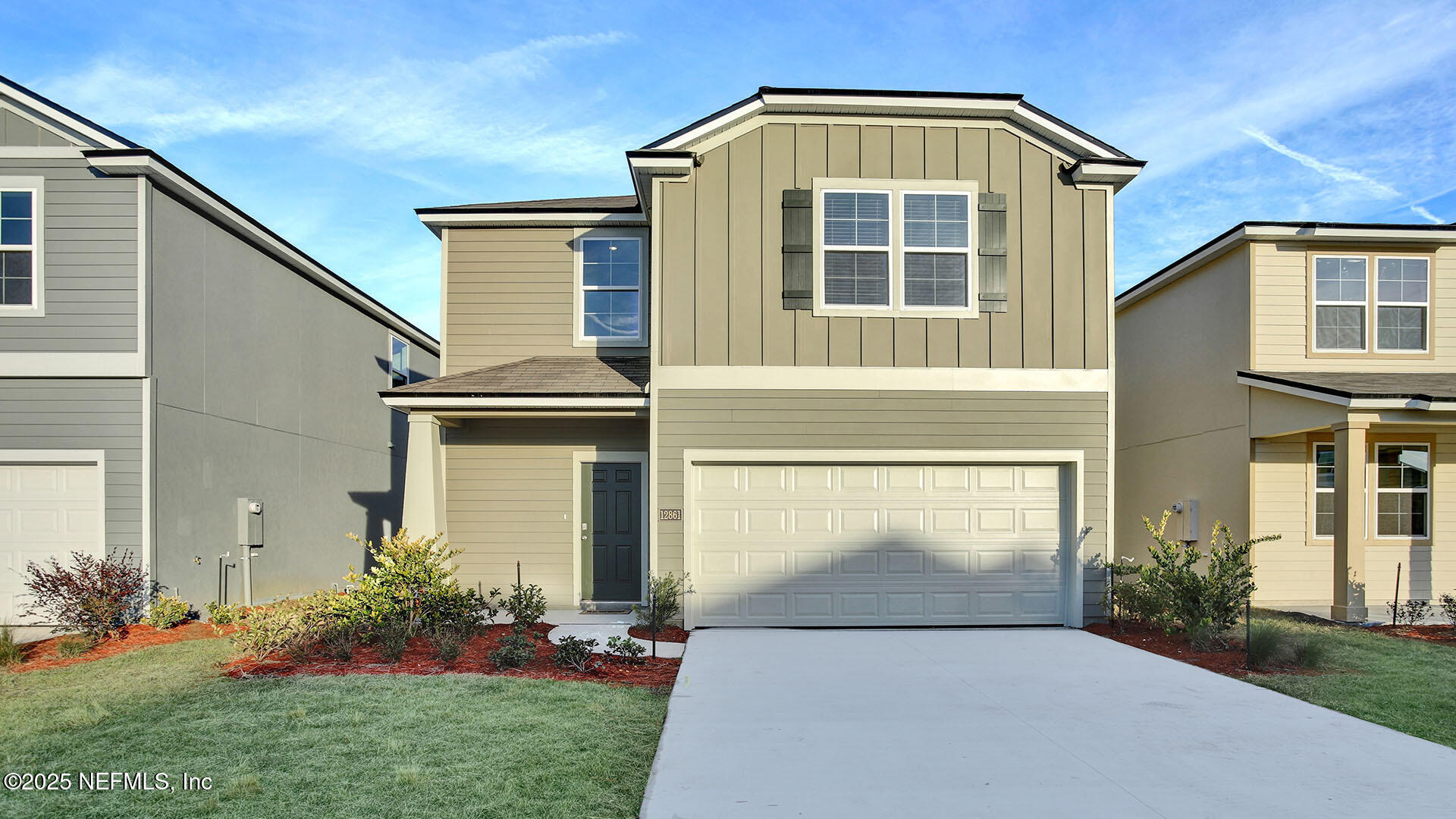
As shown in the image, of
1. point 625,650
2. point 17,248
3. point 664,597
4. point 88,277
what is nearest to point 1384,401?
point 664,597

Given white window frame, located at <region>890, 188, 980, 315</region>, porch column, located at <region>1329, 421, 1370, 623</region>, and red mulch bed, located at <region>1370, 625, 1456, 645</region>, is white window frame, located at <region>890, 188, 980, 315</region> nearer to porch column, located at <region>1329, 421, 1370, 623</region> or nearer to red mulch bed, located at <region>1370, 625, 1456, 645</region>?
porch column, located at <region>1329, 421, 1370, 623</region>

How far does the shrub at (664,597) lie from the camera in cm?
915

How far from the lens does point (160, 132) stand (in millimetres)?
12609

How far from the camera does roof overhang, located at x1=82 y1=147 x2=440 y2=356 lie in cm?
948

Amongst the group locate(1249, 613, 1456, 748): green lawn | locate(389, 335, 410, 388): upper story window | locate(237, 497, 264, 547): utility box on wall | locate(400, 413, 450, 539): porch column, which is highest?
locate(389, 335, 410, 388): upper story window

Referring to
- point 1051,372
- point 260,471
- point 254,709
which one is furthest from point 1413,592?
point 260,471

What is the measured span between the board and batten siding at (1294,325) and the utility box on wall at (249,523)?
46.7 ft

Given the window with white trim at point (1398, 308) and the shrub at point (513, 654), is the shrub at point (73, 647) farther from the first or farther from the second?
the window with white trim at point (1398, 308)

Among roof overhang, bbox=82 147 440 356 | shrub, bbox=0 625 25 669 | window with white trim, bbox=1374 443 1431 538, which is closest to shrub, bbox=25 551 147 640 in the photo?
shrub, bbox=0 625 25 669

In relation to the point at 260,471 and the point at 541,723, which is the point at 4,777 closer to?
the point at 541,723

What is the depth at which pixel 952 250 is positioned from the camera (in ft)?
32.2

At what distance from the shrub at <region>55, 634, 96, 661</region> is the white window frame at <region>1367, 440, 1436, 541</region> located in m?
16.4

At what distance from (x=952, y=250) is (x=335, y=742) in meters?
8.01

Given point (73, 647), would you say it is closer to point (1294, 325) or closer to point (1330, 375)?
point (1294, 325)
